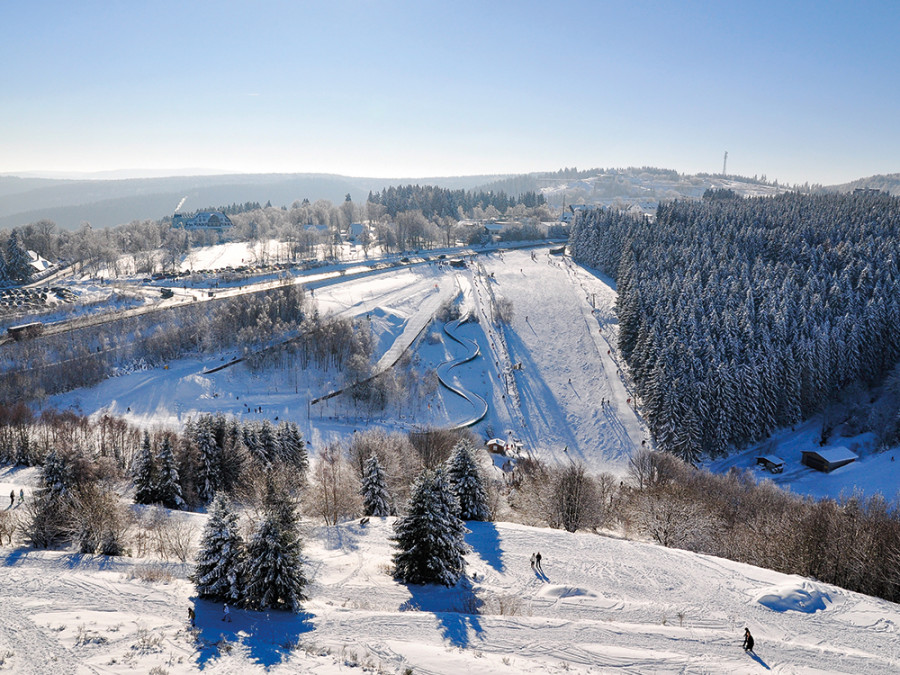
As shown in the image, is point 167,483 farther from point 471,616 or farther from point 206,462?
point 471,616

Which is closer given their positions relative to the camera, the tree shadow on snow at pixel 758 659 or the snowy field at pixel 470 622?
the snowy field at pixel 470 622

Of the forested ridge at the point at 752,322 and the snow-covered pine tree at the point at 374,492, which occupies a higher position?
the forested ridge at the point at 752,322

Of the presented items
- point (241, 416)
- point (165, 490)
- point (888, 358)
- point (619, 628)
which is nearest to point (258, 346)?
point (241, 416)

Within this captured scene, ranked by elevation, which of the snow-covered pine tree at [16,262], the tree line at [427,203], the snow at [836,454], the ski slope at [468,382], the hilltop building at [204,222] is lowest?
the snow at [836,454]

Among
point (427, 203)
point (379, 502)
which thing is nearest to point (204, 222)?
point (427, 203)

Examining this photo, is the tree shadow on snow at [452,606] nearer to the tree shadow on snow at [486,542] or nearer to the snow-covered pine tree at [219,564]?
the tree shadow on snow at [486,542]

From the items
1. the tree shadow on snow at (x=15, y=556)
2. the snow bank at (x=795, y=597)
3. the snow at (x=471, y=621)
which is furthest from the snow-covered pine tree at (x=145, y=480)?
the snow bank at (x=795, y=597)

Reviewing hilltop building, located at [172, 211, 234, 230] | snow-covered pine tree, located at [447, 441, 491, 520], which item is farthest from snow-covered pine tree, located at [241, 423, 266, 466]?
hilltop building, located at [172, 211, 234, 230]
